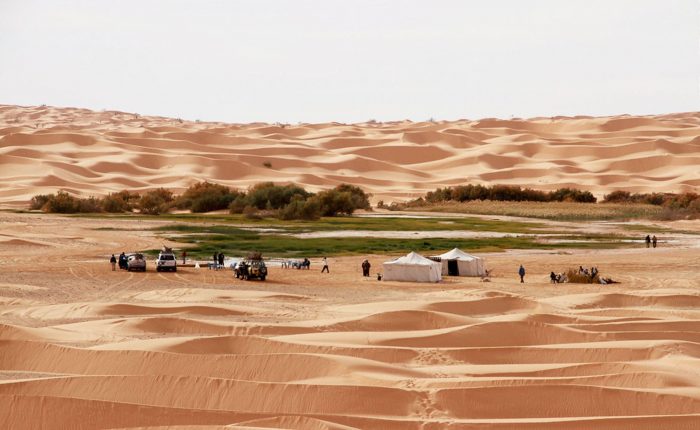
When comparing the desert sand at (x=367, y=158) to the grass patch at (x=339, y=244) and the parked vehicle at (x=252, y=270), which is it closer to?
the grass patch at (x=339, y=244)

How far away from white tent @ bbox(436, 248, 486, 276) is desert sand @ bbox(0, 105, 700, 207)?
38.2m

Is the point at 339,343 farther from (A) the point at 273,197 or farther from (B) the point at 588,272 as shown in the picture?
(A) the point at 273,197

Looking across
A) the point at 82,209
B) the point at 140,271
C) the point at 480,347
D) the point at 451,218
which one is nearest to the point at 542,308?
the point at 480,347

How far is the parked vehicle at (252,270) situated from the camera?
29562 mm

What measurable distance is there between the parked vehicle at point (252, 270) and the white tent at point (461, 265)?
17.0 ft

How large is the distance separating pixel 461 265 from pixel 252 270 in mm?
5736

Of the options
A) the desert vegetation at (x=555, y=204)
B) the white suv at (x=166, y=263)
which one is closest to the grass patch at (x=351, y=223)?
the desert vegetation at (x=555, y=204)

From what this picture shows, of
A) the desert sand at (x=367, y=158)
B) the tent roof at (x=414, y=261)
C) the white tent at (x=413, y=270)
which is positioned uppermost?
the desert sand at (x=367, y=158)

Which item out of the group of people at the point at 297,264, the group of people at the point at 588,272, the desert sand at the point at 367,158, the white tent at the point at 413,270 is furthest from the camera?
the desert sand at the point at 367,158

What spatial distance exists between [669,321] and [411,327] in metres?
4.29

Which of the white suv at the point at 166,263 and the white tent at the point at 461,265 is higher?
the white suv at the point at 166,263

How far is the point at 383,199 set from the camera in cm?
7700

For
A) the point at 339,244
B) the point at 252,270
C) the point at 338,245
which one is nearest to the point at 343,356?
the point at 252,270

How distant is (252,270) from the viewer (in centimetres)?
2958
